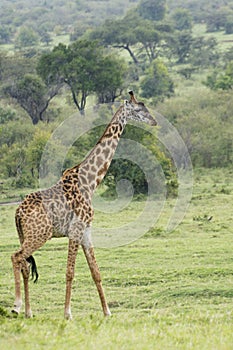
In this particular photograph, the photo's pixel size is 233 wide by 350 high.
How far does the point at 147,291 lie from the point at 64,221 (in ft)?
12.4

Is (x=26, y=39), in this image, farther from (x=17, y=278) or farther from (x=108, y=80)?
(x=17, y=278)

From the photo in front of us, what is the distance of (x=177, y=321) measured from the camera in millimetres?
7039

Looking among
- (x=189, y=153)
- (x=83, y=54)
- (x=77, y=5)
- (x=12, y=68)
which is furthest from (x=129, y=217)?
(x=77, y=5)

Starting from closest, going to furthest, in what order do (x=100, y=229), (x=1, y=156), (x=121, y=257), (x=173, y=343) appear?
(x=173, y=343), (x=121, y=257), (x=100, y=229), (x=1, y=156)

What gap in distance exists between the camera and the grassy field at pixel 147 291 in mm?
5871

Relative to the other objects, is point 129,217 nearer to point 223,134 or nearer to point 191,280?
point 191,280

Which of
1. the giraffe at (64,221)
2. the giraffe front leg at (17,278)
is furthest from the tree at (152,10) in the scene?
the giraffe front leg at (17,278)

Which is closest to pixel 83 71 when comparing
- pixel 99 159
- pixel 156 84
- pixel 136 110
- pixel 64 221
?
pixel 156 84

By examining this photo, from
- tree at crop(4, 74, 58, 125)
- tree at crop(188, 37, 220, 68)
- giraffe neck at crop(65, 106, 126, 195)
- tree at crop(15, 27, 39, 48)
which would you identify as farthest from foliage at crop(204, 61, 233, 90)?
giraffe neck at crop(65, 106, 126, 195)

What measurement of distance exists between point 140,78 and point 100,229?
29.4m

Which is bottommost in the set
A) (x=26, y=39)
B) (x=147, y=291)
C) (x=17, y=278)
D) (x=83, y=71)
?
(x=26, y=39)

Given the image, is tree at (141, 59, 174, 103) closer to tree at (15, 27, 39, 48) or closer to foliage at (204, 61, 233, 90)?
foliage at (204, 61, 233, 90)

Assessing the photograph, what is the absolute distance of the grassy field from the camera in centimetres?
587

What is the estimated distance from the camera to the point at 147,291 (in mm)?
11445
